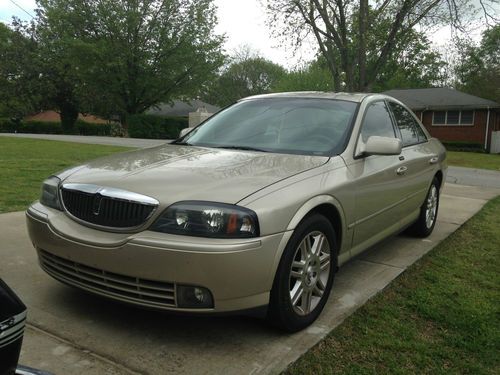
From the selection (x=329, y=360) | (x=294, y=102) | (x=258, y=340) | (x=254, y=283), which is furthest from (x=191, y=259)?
(x=294, y=102)

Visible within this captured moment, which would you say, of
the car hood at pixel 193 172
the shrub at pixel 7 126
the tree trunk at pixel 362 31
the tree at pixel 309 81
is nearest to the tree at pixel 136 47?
the shrub at pixel 7 126

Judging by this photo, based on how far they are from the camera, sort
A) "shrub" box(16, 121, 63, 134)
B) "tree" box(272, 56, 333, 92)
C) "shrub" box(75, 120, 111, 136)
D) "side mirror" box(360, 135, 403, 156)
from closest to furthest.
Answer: "side mirror" box(360, 135, 403, 156), "shrub" box(16, 121, 63, 134), "shrub" box(75, 120, 111, 136), "tree" box(272, 56, 333, 92)

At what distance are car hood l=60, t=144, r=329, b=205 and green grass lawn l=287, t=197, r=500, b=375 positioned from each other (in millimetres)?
1019

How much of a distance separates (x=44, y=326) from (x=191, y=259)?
112 centimetres

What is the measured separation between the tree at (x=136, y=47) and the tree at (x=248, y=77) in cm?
3629

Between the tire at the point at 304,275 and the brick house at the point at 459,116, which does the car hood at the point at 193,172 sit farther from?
the brick house at the point at 459,116

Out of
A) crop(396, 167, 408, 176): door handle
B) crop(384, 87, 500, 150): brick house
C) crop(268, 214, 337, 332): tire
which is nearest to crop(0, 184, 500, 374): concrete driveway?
crop(268, 214, 337, 332): tire

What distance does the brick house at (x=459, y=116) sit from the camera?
29.2 m

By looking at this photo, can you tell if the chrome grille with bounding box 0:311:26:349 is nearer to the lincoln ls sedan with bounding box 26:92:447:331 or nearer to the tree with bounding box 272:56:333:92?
the lincoln ls sedan with bounding box 26:92:447:331

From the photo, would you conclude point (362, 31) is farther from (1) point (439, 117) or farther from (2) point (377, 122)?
(2) point (377, 122)

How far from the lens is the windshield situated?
11.9 feet

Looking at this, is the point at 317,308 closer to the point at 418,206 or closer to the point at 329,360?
the point at 329,360

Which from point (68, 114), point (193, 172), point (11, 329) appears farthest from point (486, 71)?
point (11, 329)

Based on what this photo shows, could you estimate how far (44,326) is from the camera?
2.86 m
